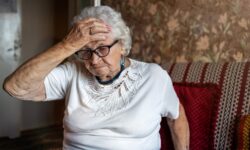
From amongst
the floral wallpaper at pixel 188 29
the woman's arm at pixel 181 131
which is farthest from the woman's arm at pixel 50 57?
the floral wallpaper at pixel 188 29

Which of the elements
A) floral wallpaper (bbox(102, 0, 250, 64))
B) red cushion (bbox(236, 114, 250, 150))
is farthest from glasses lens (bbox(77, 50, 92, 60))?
floral wallpaper (bbox(102, 0, 250, 64))

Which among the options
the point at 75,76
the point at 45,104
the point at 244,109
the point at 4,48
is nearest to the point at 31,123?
the point at 45,104

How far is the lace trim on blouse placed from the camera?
5.00 ft

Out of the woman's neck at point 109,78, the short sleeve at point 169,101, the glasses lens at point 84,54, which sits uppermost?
the glasses lens at point 84,54

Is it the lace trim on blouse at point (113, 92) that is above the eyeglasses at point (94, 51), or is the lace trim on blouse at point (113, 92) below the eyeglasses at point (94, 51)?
below

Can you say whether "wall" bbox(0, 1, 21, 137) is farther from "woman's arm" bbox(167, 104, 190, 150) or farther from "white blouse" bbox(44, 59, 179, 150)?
"woman's arm" bbox(167, 104, 190, 150)

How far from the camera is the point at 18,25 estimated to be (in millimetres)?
3623

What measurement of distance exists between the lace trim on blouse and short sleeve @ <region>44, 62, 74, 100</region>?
10 cm

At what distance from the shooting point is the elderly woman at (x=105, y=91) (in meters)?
1.46

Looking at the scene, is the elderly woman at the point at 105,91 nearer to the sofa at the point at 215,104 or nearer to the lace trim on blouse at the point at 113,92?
the lace trim on blouse at the point at 113,92

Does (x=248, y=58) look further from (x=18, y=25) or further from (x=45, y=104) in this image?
(x=45, y=104)

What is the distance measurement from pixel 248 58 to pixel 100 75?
32.5 inches

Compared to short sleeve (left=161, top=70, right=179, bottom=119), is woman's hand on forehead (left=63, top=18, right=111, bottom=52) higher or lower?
higher

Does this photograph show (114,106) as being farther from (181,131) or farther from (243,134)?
(243,134)
